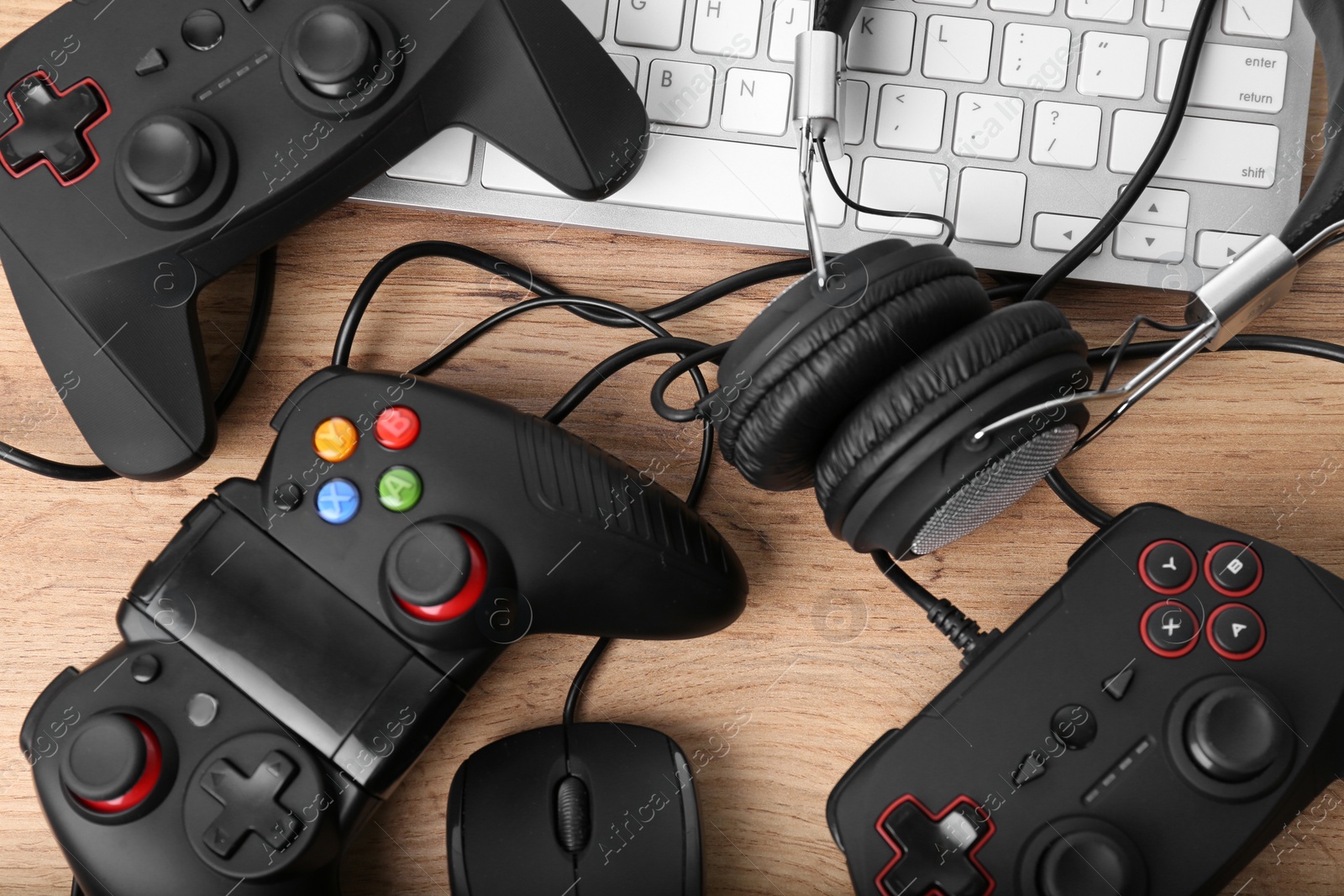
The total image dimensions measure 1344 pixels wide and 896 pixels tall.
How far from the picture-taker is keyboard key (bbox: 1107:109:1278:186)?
20.5 inches

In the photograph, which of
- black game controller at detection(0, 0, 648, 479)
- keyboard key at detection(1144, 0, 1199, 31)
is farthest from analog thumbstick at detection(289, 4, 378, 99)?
keyboard key at detection(1144, 0, 1199, 31)

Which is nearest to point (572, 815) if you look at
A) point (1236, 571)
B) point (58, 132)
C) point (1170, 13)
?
point (1236, 571)

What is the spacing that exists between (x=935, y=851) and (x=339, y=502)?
34 cm

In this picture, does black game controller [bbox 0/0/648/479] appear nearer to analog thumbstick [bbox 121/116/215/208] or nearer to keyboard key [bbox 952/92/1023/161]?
analog thumbstick [bbox 121/116/215/208]

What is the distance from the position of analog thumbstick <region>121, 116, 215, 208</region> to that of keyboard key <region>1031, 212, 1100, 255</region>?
1.51 feet

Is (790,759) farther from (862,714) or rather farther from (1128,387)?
(1128,387)

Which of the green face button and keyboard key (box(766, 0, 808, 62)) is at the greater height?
keyboard key (box(766, 0, 808, 62))

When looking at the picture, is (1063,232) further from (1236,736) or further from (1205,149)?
(1236,736)

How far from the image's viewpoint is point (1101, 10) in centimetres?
53

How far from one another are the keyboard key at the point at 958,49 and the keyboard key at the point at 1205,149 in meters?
0.08

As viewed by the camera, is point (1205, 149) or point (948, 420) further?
point (1205, 149)

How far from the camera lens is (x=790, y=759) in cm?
51

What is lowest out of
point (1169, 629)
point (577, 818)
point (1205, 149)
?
point (577, 818)

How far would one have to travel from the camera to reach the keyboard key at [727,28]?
53cm
